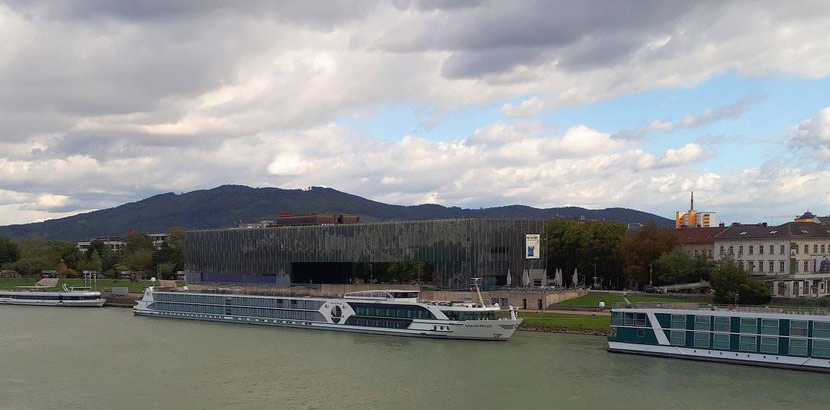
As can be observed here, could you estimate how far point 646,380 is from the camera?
49969mm

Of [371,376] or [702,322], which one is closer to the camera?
[371,376]

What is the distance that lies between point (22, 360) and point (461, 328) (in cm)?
3441

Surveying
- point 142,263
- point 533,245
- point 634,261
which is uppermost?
point 533,245

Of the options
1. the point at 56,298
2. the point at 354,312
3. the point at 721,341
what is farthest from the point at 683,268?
the point at 56,298

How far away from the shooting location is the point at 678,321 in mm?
58688

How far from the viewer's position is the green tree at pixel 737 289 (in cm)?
7638

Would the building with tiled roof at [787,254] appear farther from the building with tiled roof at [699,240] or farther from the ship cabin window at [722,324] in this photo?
the ship cabin window at [722,324]

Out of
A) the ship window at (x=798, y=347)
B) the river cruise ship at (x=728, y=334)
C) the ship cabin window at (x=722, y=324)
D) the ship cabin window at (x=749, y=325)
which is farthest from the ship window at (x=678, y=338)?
the ship window at (x=798, y=347)

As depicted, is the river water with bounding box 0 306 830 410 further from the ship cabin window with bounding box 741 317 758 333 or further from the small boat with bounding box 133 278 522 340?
the ship cabin window with bounding box 741 317 758 333

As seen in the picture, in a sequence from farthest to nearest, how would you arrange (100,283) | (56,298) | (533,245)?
1. (100,283)
2. (56,298)
3. (533,245)

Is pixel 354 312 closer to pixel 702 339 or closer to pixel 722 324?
pixel 702 339

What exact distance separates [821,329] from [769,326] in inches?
127

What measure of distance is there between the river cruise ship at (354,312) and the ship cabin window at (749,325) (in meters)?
18.8

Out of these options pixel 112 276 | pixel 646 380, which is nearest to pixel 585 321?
pixel 646 380
